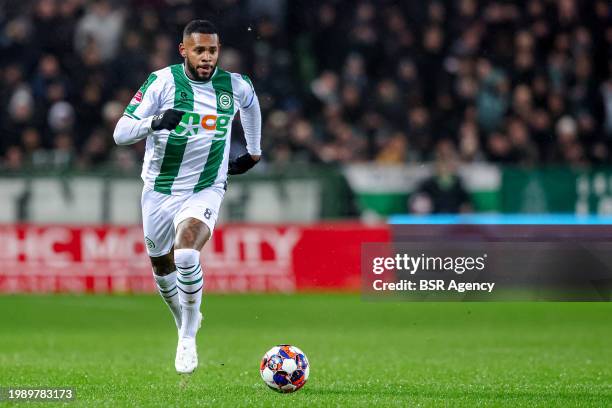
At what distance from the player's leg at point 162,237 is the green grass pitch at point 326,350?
2.07 feet

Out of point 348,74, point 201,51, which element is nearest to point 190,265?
point 201,51

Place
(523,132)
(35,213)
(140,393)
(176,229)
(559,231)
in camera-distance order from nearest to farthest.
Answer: (140,393) < (176,229) < (559,231) < (35,213) < (523,132)

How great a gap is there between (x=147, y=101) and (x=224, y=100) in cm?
61

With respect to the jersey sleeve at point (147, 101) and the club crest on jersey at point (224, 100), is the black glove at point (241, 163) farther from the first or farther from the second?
the jersey sleeve at point (147, 101)

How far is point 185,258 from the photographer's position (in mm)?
8359

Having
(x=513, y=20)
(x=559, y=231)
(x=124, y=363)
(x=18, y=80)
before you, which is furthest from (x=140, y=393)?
(x=513, y=20)

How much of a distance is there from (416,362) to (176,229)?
278 cm

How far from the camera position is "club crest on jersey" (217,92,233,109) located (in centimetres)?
893

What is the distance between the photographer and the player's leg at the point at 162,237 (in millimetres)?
9016

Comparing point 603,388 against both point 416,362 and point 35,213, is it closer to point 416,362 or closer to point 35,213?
point 416,362

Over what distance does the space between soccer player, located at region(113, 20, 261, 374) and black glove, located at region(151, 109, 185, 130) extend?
13 cm

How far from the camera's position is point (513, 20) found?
64.6 feet

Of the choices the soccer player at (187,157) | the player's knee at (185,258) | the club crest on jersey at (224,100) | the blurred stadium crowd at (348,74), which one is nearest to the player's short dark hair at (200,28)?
the soccer player at (187,157)

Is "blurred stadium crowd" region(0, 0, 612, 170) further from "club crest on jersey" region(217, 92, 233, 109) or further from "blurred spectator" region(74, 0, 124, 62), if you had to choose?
"club crest on jersey" region(217, 92, 233, 109)
